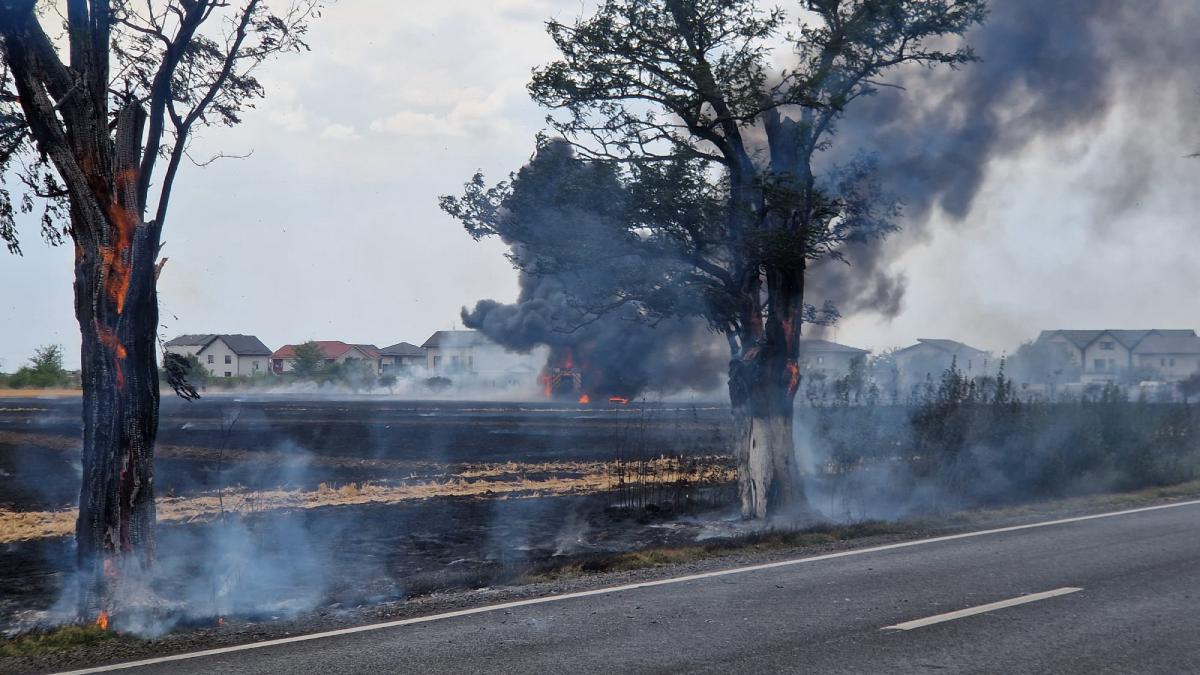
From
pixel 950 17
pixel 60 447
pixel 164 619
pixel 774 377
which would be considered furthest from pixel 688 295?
pixel 60 447

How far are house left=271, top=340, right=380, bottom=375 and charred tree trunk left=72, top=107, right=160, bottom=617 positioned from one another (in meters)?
109

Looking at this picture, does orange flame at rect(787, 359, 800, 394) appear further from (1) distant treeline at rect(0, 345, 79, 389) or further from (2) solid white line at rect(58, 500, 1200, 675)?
(1) distant treeline at rect(0, 345, 79, 389)

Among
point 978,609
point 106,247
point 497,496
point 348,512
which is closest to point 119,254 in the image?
point 106,247

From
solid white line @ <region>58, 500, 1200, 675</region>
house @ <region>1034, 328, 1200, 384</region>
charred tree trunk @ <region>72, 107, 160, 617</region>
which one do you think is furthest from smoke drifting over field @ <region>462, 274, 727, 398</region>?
charred tree trunk @ <region>72, 107, 160, 617</region>

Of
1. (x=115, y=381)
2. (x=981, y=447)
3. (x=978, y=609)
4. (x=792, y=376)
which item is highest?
(x=792, y=376)

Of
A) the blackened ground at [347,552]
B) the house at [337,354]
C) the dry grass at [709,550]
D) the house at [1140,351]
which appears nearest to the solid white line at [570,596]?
the dry grass at [709,550]

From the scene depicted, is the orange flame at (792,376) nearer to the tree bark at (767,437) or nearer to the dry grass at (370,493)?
the tree bark at (767,437)

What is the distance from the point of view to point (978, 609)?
26.6 ft

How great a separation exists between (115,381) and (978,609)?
852 cm

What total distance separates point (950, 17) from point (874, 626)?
38.3 ft

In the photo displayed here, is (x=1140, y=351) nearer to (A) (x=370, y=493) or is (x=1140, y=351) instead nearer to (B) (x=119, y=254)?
(A) (x=370, y=493)

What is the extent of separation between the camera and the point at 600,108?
16750 mm

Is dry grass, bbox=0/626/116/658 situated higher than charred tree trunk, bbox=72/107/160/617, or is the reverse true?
charred tree trunk, bbox=72/107/160/617

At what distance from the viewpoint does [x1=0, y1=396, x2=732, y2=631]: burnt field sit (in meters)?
11.9
